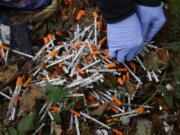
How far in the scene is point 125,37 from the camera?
329cm

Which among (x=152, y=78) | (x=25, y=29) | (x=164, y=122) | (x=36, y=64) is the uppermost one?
(x=25, y=29)

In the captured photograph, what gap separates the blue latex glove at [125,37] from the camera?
3244mm

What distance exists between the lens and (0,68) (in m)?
3.42

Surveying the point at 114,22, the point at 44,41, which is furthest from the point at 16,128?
the point at 114,22

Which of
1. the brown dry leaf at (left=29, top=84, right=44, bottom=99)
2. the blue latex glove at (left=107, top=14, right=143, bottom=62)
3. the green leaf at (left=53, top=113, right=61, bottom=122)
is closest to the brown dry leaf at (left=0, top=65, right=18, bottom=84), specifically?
the brown dry leaf at (left=29, top=84, right=44, bottom=99)

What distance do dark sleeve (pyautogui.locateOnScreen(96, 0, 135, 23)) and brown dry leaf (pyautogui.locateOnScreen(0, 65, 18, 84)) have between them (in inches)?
35.9

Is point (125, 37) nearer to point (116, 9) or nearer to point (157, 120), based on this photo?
point (116, 9)

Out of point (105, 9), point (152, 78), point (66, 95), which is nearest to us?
point (105, 9)

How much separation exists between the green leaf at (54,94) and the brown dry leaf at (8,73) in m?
0.36

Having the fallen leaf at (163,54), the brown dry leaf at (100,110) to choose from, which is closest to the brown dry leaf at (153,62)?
the fallen leaf at (163,54)

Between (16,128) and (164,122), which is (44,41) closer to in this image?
(16,128)

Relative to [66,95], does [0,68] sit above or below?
above

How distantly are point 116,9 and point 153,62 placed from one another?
27.0 inches

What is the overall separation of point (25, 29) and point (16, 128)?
91 centimetres
